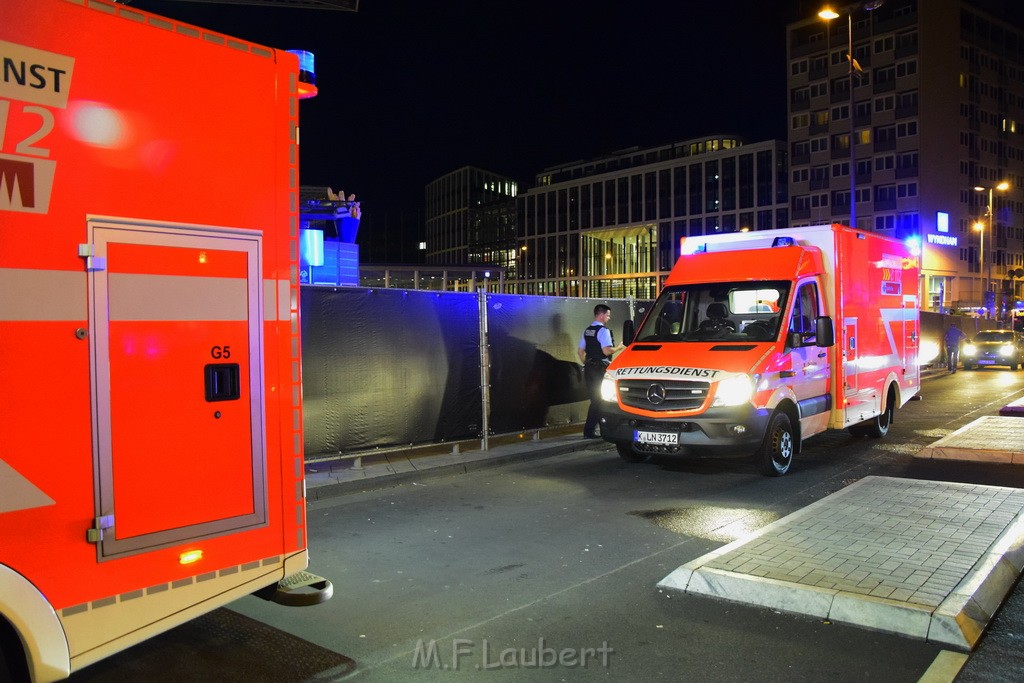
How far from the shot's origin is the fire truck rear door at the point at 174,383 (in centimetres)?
348

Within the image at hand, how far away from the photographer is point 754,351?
9.38 meters

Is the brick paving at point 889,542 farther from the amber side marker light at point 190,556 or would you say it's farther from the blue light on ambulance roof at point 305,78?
the blue light on ambulance roof at point 305,78

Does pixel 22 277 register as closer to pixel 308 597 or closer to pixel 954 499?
pixel 308 597

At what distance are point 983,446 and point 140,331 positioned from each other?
11.2 m

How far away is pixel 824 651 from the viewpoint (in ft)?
14.7

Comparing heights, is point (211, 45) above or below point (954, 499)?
above

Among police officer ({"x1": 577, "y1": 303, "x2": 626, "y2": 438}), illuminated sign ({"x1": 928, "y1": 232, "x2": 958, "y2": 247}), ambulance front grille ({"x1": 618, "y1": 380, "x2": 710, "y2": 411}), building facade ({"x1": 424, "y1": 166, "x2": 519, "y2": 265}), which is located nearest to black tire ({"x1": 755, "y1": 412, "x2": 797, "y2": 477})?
ambulance front grille ({"x1": 618, "y1": 380, "x2": 710, "y2": 411})

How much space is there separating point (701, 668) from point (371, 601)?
2369mm

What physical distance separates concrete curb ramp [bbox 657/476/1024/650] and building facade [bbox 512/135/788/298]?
85235 mm

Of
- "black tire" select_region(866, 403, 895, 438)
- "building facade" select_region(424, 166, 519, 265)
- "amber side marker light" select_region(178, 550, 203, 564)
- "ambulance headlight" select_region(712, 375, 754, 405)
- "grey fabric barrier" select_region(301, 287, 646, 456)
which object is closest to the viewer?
"amber side marker light" select_region(178, 550, 203, 564)

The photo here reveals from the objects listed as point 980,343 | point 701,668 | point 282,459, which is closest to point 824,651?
point 701,668

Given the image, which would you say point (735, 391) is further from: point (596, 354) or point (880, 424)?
point (880, 424)

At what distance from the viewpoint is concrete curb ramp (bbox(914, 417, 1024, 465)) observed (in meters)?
10.4

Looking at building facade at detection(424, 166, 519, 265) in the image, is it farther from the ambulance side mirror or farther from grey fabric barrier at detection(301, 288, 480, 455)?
the ambulance side mirror
